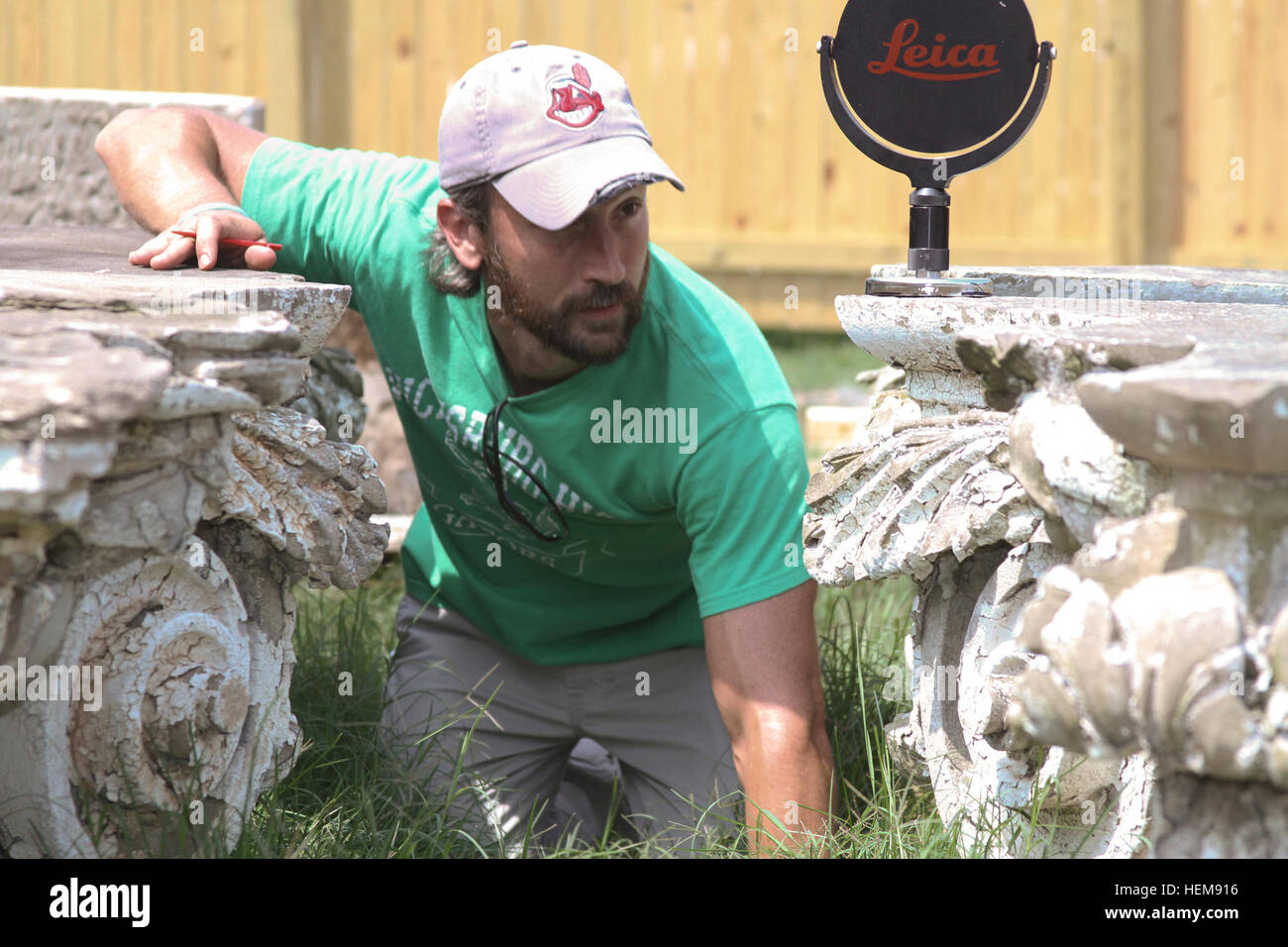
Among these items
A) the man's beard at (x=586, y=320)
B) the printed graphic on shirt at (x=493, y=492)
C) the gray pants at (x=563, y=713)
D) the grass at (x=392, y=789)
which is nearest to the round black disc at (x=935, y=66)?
the man's beard at (x=586, y=320)

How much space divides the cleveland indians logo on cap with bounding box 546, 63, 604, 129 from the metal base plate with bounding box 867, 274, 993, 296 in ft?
1.64

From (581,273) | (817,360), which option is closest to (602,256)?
(581,273)

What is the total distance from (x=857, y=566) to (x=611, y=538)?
69cm

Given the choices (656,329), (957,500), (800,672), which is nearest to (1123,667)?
(957,500)

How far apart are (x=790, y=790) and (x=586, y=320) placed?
0.78 metres

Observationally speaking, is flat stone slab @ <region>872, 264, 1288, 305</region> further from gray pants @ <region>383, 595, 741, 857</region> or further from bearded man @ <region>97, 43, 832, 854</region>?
gray pants @ <region>383, 595, 741, 857</region>

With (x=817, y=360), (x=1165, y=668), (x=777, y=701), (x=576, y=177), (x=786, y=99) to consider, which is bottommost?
(x=777, y=701)

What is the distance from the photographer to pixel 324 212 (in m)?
2.31

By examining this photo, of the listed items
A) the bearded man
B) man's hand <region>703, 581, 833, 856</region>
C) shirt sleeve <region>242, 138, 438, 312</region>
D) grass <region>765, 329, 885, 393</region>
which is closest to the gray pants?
the bearded man

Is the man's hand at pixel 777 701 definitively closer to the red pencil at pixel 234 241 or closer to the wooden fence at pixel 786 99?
the red pencil at pixel 234 241

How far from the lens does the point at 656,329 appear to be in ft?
7.50

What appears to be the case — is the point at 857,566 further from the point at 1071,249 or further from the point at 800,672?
the point at 1071,249

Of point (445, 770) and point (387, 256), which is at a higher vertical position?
point (387, 256)

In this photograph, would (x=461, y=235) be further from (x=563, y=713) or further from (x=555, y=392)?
(x=563, y=713)
